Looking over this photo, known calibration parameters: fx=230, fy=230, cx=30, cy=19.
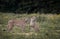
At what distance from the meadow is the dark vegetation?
0.89m

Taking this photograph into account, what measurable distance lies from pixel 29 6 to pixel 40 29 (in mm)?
1663

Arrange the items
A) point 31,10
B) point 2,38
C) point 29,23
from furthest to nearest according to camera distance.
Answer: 1. point 31,10
2. point 29,23
3. point 2,38

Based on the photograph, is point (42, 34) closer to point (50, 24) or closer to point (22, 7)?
point (50, 24)

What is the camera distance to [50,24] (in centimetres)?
504

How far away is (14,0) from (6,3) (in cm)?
26

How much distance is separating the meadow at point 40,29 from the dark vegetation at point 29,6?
0.89 m

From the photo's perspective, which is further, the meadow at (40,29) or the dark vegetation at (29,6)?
the dark vegetation at (29,6)

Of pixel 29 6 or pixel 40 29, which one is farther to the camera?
pixel 29 6

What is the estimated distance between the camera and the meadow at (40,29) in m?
4.67

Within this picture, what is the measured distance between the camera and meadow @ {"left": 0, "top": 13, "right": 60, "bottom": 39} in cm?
467

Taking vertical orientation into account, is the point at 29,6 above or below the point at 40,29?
above

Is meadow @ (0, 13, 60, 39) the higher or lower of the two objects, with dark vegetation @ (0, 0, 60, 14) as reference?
lower

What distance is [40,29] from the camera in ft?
16.0

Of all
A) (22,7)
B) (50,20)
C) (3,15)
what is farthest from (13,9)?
(50,20)
